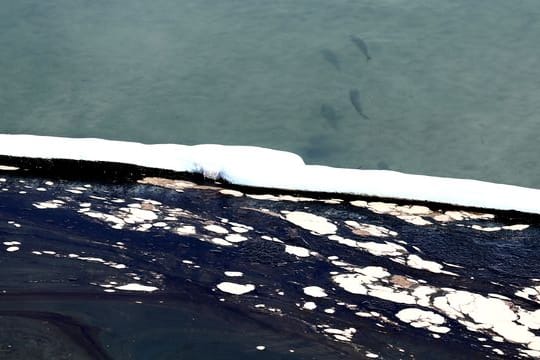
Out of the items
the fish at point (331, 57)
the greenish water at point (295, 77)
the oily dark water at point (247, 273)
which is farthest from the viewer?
the fish at point (331, 57)

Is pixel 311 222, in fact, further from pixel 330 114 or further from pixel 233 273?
pixel 330 114

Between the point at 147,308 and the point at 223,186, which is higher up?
the point at 223,186

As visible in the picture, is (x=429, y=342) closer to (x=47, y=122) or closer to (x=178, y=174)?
(x=178, y=174)

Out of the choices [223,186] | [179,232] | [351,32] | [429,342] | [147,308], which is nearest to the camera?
[429,342]

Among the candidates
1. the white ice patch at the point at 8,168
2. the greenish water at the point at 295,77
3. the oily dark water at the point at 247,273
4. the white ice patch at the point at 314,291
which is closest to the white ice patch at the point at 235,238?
the oily dark water at the point at 247,273

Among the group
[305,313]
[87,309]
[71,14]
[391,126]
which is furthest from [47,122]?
[305,313]

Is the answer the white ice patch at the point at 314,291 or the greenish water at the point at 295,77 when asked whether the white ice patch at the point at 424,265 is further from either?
the greenish water at the point at 295,77
